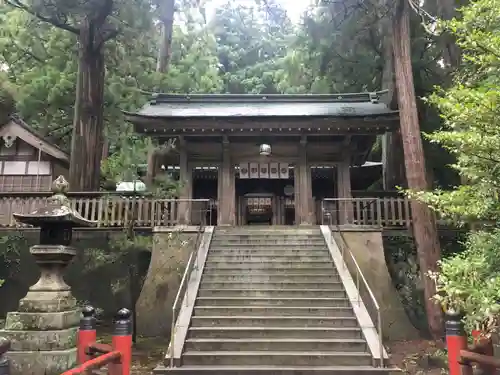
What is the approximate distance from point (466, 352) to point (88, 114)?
13608 mm

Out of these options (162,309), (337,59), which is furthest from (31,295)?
(337,59)

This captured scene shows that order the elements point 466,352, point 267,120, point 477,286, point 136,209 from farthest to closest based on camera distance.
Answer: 1. point 267,120
2. point 136,209
3. point 466,352
4. point 477,286

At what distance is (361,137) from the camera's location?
1488 centimetres

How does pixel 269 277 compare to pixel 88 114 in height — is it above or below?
below

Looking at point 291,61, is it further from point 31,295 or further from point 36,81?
point 31,295

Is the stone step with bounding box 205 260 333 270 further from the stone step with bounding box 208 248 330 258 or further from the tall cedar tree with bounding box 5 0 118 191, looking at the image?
the tall cedar tree with bounding box 5 0 118 191

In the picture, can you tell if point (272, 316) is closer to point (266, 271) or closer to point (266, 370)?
point (266, 370)

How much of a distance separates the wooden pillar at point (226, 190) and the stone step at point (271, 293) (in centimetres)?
488

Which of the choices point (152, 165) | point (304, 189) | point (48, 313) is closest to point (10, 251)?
point (152, 165)

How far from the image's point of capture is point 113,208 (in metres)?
12.4

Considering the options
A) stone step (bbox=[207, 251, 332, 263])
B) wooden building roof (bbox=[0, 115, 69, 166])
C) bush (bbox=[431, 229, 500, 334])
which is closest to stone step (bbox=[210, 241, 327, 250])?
stone step (bbox=[207, 251, 332, 263])

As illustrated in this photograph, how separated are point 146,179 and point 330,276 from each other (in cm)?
641

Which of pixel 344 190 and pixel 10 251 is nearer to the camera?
pixel 10 251

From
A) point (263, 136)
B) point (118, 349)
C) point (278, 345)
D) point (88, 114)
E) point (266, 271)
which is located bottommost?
point (278, 345)
